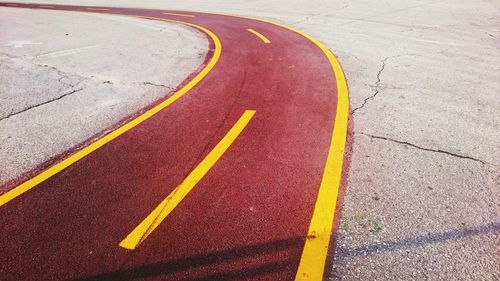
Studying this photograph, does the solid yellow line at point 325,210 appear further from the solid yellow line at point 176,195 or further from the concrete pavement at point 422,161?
the solid yellow line at point 176,195

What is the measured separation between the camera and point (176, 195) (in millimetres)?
3479

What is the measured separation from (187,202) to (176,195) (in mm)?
172

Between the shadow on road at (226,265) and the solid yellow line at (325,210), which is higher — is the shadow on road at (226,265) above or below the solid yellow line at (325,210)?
below

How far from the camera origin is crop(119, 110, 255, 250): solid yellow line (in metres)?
2.99

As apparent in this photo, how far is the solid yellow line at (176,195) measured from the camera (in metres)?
2.99

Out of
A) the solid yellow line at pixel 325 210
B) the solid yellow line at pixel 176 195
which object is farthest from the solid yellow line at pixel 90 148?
the solid yellow line at pixel 325 210

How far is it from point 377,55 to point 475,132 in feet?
13.2

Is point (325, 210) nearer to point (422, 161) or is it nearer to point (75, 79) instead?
point (422, 161)

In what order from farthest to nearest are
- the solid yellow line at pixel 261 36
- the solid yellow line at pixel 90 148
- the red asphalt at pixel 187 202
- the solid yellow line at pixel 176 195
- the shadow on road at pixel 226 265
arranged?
1. the solid yellow line at pixel 261 36
2. the solid yellow line at pixel 90 148
3. the solid yellow line at pixel 176 195
4. the red asphalt at pixel 187 202
5. the shadow on road at pixel 226 265

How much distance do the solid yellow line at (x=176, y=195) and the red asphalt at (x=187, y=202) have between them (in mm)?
61

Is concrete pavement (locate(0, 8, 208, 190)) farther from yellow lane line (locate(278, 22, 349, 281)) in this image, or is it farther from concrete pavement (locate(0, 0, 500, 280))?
concrete pavement (locate(0, 0, 500, 280))

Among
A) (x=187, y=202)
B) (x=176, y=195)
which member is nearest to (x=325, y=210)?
(x=187, y=202)

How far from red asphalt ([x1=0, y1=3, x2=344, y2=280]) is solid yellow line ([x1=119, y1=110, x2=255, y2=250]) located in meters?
0.06

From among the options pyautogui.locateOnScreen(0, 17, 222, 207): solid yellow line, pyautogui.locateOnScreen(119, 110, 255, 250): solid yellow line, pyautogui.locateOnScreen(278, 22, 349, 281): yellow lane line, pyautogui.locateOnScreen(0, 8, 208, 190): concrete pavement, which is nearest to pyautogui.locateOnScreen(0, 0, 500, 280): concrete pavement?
pyautogui.locateOnScreen(278, 22, 349, 281): yellow lane line
